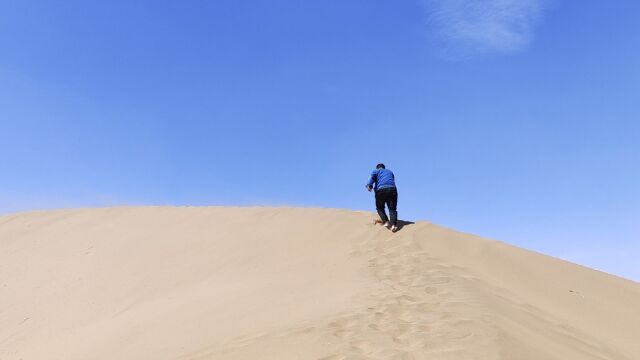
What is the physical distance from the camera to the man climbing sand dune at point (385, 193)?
29.7ft

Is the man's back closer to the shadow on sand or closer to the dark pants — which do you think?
the dark pants

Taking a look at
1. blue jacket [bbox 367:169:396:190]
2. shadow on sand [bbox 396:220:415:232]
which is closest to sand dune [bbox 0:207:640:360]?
shadow on sand [bbox 396:220:415:232]

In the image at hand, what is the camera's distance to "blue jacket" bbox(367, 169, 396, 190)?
367 inches

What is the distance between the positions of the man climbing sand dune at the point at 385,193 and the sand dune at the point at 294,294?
0.95ft

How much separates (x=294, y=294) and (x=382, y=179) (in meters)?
3.95

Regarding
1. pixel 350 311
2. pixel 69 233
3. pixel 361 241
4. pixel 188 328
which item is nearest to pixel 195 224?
pixel 69 233

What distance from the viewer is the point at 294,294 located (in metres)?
6.08

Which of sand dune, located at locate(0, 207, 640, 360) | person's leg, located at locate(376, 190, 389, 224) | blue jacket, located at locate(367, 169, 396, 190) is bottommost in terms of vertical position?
sand dune, located at locate(0, 207, 640, 360)

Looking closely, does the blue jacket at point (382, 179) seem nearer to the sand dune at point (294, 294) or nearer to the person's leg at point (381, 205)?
the person's leg at point (381, 205)

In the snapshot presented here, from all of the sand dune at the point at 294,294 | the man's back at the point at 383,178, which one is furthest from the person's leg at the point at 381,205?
the sand dune at the point at 294,294

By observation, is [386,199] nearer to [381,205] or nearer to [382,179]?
[381,205]

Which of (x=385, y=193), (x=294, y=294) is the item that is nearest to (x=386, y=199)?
(x=385, y=193)

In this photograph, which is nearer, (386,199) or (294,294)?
(294,294)

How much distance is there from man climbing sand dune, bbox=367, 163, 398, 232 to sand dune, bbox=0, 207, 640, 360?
0.95ft
